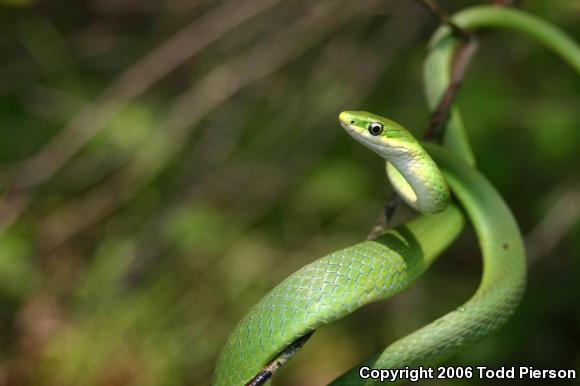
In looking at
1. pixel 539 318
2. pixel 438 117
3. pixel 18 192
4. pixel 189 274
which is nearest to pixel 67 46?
pixel 18 192

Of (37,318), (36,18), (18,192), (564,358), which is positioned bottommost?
(564,358)

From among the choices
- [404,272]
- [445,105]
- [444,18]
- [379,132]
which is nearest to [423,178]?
[379,132]

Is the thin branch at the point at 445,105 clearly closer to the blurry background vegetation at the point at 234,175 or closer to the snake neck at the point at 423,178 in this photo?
the snake neck at the point at 423,178

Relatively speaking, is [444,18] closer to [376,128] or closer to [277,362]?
[376,128]

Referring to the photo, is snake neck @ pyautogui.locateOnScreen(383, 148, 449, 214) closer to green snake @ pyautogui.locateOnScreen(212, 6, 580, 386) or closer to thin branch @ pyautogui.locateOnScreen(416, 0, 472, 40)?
green snake @ pyautogui.locateOnScreen(212, 6, 580, 386)

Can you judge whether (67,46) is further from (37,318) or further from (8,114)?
(37,318)

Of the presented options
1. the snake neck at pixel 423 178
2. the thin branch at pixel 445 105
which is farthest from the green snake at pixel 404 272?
the thin branch at pixel 445 105
